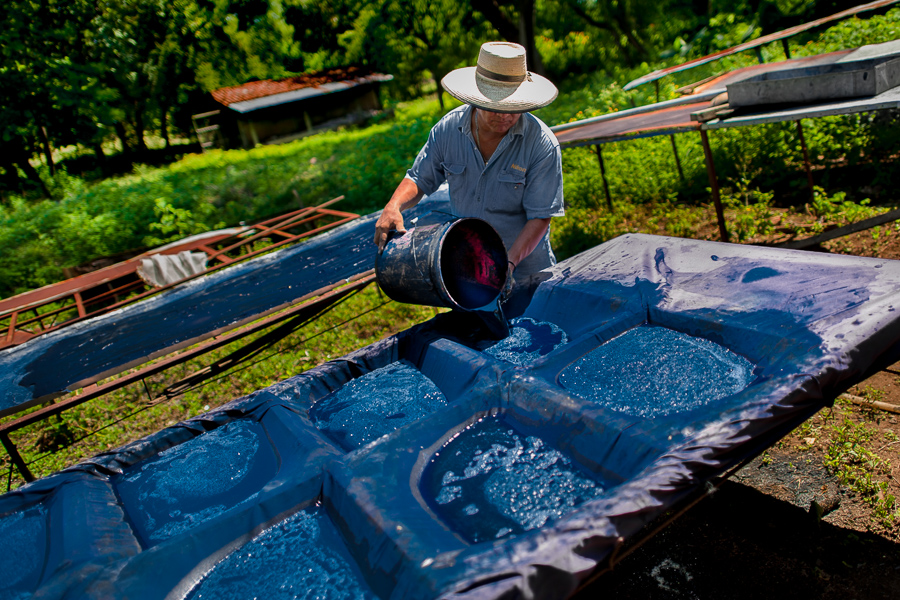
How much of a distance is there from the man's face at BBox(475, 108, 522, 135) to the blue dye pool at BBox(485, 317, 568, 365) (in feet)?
2.79

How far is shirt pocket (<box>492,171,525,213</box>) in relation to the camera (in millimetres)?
2533

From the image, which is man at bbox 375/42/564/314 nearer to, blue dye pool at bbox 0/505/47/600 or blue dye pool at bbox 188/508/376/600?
blue dye pool at bbox 188/508/376/600

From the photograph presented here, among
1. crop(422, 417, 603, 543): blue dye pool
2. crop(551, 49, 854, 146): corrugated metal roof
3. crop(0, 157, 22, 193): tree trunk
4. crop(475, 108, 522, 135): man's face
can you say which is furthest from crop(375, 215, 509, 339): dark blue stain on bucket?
crop(0, 157, 22, 193): tree trunk

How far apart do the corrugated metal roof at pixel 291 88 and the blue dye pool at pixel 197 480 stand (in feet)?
73.3

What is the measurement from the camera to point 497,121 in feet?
7.75

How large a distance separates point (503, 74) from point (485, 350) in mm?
1150

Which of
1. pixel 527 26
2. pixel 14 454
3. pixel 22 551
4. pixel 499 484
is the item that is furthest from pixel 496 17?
pixel 22 551

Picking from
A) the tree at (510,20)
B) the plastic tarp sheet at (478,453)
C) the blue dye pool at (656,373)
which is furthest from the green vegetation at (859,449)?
the tree at (510,20)

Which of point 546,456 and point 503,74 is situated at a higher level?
point 503,74

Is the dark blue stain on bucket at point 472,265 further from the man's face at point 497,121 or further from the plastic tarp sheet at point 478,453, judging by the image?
the man's face at point 497,121

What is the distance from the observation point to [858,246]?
397 centimetres

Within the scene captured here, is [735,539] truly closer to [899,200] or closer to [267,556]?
[267,556]

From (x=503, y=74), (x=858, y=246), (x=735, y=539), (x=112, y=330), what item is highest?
(x=503, y=74)

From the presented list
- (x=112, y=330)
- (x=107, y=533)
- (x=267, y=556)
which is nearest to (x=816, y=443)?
(x=267, y=556)
